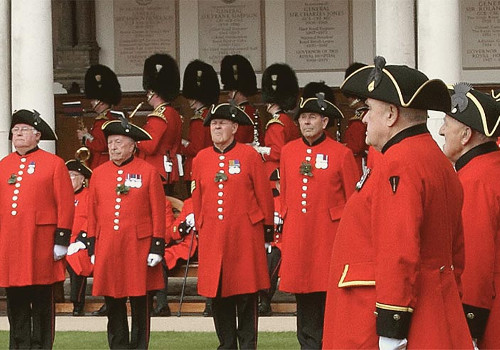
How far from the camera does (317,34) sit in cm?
1794

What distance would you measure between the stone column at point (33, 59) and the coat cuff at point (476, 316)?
8283 mm

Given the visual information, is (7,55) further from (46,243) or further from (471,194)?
(471,194)

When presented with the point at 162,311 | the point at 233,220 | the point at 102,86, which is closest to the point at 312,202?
the point at 233,220

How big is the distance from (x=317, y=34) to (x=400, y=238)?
12984 mm

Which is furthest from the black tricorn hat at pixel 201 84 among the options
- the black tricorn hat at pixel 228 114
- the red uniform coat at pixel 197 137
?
the black tricorn hat at pixel 228 114

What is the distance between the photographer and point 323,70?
704 inches

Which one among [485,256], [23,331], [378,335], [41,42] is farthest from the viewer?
[41,42]

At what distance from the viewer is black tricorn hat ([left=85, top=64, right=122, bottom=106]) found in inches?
613

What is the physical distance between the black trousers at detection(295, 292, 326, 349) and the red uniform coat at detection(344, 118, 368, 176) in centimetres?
491

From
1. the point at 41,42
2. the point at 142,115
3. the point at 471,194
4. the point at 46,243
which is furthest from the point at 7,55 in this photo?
the point at 471,194

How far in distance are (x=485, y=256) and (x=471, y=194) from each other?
29 centimetres

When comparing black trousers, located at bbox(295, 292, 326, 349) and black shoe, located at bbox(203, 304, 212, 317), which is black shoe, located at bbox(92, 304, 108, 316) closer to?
black shoe, located at bbox(203, 304, 212, 317)

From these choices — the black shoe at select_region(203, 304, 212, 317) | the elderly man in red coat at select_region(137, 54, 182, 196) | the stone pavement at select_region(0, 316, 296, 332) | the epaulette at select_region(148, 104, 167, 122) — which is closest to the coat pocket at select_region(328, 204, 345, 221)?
the stone pavement at select_region(0, 316, 296, 332)

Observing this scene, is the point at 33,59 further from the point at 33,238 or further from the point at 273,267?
the point at 33,238
